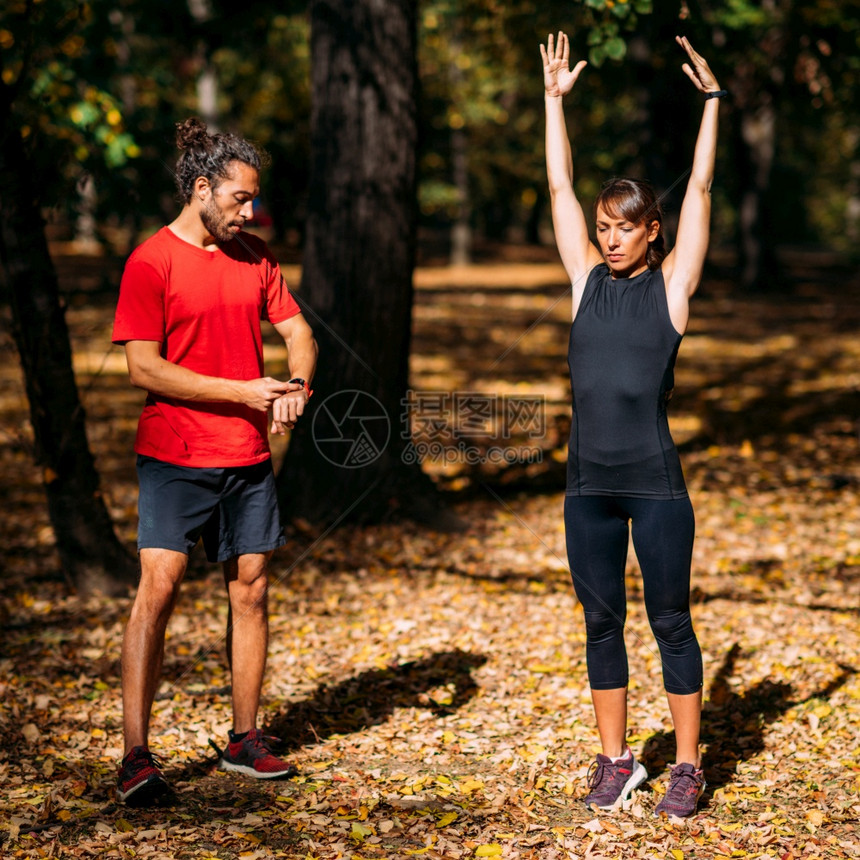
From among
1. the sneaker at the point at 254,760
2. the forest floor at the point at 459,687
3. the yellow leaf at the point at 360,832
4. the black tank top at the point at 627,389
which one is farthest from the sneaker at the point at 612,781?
the sneaker at the point at 254,760

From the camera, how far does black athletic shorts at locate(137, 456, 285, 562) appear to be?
3357 millimetres

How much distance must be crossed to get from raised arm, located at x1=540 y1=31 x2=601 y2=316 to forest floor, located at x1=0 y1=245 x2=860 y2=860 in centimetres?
179

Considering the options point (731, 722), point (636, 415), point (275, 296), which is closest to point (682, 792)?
point (731, 722)

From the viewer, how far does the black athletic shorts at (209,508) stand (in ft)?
11.0

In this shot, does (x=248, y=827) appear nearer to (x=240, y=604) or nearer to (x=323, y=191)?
(x=240, y=604)

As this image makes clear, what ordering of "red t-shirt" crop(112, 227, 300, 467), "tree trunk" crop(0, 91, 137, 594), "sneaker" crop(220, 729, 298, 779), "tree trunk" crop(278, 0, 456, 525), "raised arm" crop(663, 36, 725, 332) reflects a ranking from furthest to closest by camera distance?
"tree trunk" crop(278, 0, 456, 525) → "tree trunk" crop(0, 91, 137, 594) → "sneaker" crop(220, 729, 298, 779) → "red t-shirt" crop(112, 227, 300, 467) → "raised arm" crop(663, 36, 725, 332)

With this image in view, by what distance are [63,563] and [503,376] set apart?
7333 mm

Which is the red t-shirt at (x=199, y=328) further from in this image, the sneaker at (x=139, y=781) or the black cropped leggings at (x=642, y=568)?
the black cropped leggings at (x=642, y=568)

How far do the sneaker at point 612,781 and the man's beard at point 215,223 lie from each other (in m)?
2.18

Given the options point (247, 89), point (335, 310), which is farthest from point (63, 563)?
point (247, 89)

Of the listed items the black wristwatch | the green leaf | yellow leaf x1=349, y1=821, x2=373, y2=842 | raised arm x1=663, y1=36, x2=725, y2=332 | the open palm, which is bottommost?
yellow leaf x1=349, y1=821, x2=373, y2=842

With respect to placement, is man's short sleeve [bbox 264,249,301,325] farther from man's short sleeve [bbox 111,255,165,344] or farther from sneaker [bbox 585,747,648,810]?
sneaker [bbox 585,747,648,810]

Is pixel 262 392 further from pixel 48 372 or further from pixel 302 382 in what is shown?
pixel 48 372

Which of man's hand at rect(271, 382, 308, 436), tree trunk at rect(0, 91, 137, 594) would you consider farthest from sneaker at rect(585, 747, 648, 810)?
tree trunk at rect(0, 91, 137, 594)
